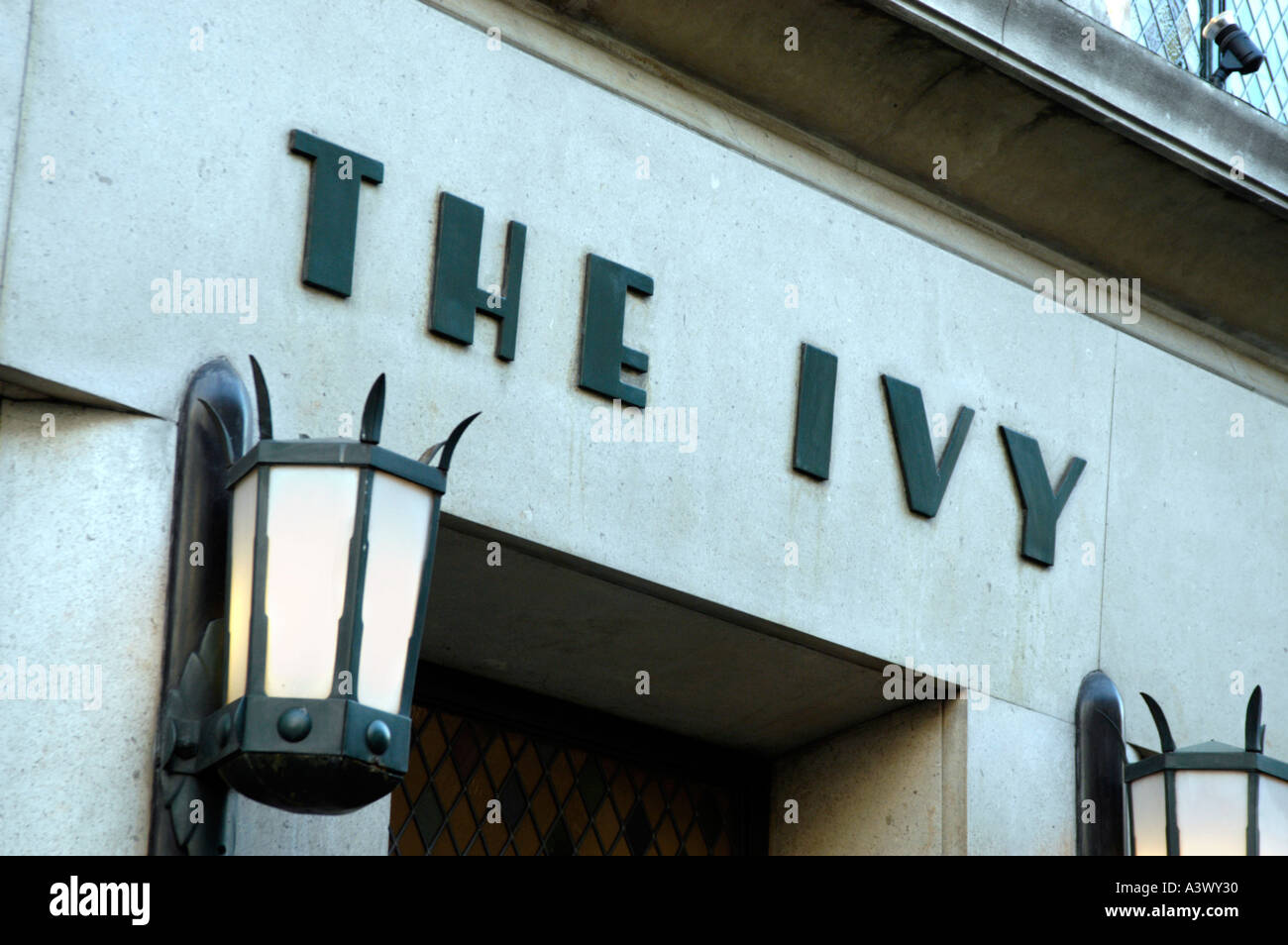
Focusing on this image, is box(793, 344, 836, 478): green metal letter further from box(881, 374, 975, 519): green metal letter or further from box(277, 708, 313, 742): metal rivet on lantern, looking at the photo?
box(277, 708, 313, 742): metal rivet on lantern

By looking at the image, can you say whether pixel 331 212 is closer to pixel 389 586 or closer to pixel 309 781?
pixel 389 586

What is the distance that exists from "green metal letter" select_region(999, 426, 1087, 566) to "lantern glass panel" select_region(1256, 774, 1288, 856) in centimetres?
137

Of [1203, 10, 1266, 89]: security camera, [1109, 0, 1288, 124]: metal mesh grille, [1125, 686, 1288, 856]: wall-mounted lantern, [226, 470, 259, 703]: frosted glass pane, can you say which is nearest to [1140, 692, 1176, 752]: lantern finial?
[1125, 686, 1288, 856]: wall-mounted lantern

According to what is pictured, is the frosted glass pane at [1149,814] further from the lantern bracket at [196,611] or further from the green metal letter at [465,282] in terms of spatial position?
the lantern bracket at [196,611]

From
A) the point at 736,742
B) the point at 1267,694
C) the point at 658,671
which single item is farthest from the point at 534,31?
the point at 1267,694

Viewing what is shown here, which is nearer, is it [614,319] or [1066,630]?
[614,319]

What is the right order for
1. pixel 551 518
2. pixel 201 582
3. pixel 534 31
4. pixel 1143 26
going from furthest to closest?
pixel 1143 26 < pixel 534 31 < pixel 551 518 < pixel 201 582

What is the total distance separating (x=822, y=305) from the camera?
7.96 metres

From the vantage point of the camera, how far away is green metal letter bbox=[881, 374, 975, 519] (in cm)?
797

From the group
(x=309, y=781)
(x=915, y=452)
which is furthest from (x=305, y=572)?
(x=915, y=452)

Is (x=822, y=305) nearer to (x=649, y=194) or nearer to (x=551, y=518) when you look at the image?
(x=649, y=194)

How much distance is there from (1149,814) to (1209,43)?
3.78 metres

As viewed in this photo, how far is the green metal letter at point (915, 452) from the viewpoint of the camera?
26.1ft

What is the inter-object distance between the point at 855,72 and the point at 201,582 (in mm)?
3462
